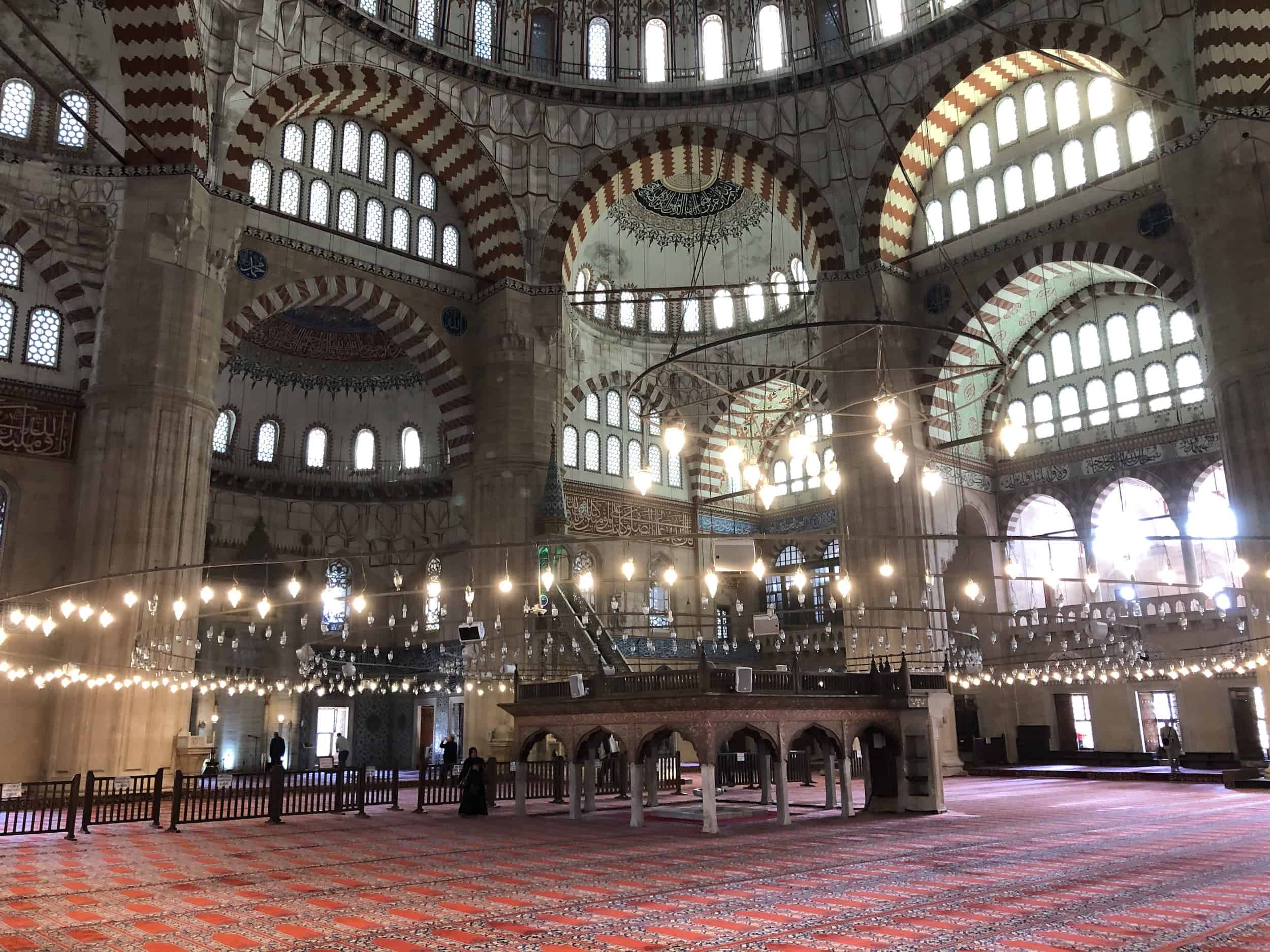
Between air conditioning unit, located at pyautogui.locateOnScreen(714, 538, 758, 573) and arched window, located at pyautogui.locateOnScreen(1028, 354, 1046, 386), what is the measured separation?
343 inches

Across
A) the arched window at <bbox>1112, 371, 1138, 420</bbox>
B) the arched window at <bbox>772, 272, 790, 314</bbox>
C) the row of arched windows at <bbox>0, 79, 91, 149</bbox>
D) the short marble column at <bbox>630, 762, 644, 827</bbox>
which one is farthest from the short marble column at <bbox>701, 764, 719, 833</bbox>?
the arched window at <bbox>772, 272, 790, 314</bbox>

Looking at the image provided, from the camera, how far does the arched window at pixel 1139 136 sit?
17094mm

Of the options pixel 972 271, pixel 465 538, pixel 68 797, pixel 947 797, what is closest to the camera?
pixel 68 797

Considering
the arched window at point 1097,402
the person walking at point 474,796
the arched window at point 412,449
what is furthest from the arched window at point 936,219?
the person walking at point 474,796

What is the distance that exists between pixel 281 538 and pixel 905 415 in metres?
13.8

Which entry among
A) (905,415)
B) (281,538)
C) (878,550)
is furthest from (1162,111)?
(281,538)

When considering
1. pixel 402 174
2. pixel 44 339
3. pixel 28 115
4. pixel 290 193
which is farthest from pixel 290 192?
pixel 44 339

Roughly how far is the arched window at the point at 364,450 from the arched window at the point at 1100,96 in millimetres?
16656

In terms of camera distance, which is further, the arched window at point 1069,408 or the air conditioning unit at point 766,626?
the arched window at point 1069,408

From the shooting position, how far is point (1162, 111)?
15.6 metres

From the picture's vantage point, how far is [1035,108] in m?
18.9

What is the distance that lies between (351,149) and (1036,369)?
49.8 ft

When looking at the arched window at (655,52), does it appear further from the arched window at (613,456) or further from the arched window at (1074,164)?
the arched window at (613,456)

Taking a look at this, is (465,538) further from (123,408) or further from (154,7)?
(154,7)
